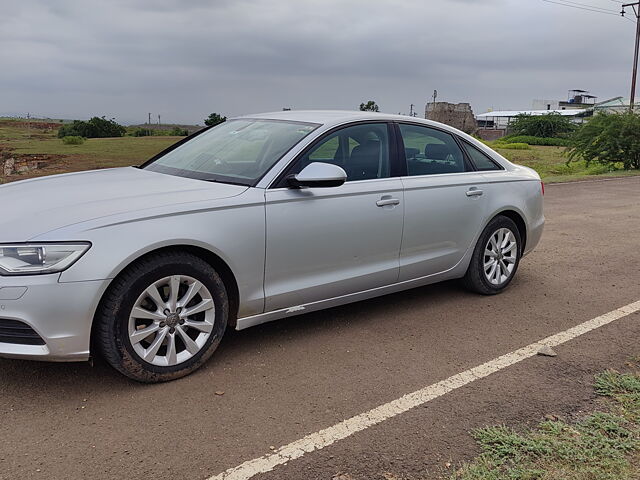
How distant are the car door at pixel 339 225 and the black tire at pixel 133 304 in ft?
1.46

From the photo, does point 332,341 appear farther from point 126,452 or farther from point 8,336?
point 8,336

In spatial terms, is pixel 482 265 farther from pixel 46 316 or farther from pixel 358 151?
pixel 46 316

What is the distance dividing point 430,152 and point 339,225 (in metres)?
1.35

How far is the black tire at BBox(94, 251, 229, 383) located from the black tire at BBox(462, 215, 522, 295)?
101 inches

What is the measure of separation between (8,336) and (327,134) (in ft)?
7.98

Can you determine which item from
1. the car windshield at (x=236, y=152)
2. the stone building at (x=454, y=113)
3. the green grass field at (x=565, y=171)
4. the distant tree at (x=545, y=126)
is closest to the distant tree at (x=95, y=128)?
the stone building at (x=454, y=113)

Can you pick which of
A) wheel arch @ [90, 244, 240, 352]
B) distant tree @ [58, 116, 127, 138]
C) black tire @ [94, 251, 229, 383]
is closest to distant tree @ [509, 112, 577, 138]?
distant tree @ [58, 116, 127, 138]

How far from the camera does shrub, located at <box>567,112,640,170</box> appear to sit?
21734 millimetres

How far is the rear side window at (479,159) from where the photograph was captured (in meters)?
5.53

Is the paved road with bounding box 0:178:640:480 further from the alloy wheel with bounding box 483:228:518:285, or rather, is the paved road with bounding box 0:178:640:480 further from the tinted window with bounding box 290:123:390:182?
the tinted window with bounding box 290:123:390:182

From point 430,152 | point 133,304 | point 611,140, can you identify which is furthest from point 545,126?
point 133,304

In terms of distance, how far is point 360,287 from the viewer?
460 centimetres

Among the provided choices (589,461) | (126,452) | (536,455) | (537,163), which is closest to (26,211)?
(126,452)

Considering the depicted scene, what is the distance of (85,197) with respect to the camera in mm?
3777
